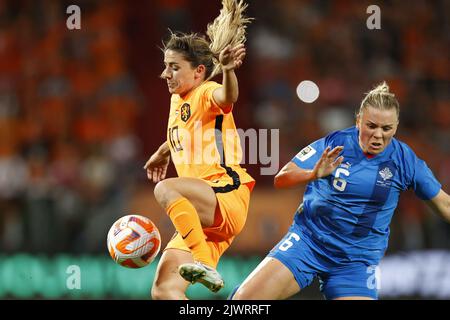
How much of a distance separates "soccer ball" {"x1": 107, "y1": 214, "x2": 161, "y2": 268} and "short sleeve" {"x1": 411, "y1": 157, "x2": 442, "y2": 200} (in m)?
1.81

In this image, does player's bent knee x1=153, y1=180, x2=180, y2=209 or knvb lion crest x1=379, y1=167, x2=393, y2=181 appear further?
knvb lion crest x1=379, y1=167, x2=393, y2=181

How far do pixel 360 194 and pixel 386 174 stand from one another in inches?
8.5

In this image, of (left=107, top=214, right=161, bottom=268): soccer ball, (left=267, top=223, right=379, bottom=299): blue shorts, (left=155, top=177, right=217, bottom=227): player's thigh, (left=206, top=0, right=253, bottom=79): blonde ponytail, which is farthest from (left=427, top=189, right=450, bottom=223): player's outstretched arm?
(left=107, top=214, right=161, bottom=268): soccer ball

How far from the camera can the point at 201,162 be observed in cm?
549

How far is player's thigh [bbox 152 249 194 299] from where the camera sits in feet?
17.7

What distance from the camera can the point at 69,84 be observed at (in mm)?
11758

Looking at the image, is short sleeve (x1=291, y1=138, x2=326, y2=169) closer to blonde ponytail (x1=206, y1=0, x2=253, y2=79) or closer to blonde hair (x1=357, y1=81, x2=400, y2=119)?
blonde hair (x1=357, y1=81, x2=400, y2=119)

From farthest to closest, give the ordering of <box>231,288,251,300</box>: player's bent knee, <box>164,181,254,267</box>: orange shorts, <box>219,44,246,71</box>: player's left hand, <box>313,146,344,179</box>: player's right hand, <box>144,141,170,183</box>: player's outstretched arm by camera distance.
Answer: <box>144,141,170,183</box>: player's outstretched arm < <box>164,181,254,267</box>: orange shorts < <box>231,288,251,300</box>: player's bent knee < <box>219,44,246,71</box>: player's left hand < <box>313,146,344,179</box>: player's right hand

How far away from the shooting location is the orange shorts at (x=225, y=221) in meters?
5.37

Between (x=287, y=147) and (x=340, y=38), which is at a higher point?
(x=340, y=38)

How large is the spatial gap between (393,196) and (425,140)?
21.1 feet
